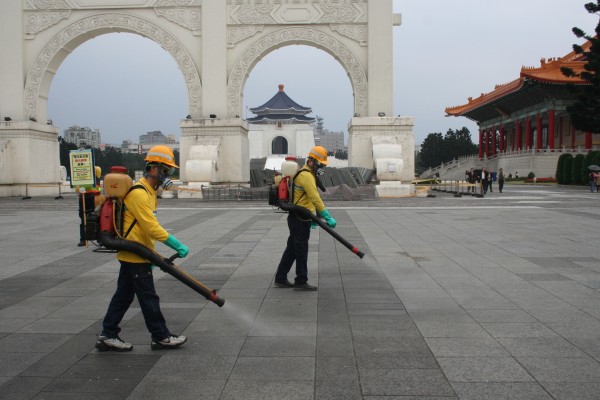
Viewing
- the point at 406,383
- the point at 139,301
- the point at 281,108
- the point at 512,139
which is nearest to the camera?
the point at 406,383

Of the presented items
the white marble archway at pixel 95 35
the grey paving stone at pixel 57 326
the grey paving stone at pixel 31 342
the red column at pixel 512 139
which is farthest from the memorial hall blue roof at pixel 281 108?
the grey paving stone at pixel 31 342

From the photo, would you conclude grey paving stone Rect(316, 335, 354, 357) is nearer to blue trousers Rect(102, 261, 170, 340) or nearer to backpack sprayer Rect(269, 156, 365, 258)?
blue trousers Rect(102, 261, 170, 340)

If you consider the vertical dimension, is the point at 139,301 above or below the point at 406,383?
above

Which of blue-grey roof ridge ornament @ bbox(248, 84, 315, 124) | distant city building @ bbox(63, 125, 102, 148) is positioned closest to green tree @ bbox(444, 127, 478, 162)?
blue-grey roof ridge ornament @ bbox(248, 84, 315, 124)

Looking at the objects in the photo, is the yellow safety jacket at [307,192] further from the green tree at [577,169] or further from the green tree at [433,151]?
the green tree at [433,151]

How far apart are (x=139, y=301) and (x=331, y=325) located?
1.63 m

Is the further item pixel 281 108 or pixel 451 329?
pixel 281 108

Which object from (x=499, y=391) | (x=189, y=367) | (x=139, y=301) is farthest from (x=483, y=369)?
(x=139, y=301)

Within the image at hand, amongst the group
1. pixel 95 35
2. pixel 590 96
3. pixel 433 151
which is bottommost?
pixel 433 151

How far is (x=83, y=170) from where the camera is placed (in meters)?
10.5

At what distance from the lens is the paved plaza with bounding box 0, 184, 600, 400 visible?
362 cm

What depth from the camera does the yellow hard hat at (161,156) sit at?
14.7ft

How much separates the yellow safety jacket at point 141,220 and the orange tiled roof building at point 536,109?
36.7 metres

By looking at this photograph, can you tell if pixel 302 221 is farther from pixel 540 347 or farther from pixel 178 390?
pixel 178 390
